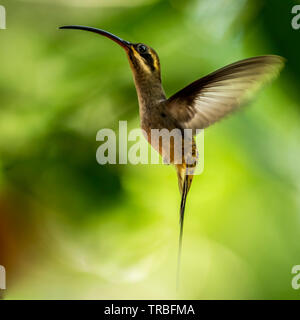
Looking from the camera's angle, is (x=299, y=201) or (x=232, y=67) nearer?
(x=232, y=67)

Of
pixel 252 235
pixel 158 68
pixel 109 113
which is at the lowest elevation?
pixel 252 235

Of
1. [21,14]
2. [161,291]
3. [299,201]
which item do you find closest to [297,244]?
[299,201]

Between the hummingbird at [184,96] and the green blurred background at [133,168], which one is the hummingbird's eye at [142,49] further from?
the green blurred background at [133,168]

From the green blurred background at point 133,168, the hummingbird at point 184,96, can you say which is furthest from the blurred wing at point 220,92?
the green blurred background at point 133,168

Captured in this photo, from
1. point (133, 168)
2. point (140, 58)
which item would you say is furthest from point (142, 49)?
point (133, 168)

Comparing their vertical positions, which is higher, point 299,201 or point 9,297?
point 299,201

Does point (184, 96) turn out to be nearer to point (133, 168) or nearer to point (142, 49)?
point (142, 49)

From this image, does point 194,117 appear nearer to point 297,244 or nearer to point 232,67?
point 232,67

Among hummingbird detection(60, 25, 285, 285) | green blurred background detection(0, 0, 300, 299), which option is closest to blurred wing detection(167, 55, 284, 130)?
hummingbird detection(60, 25, 285, 285)
